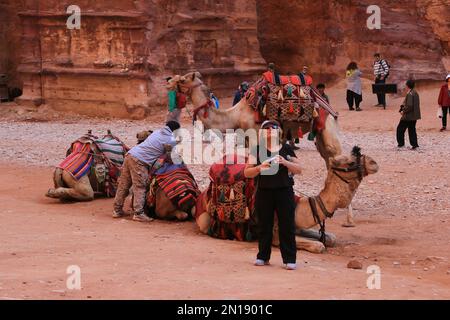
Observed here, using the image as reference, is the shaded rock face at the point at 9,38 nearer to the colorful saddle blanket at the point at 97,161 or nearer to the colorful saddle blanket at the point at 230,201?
the colorful saddle blanket at the point at 97,161

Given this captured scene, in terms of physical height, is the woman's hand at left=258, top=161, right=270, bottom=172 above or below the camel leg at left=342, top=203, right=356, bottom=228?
above

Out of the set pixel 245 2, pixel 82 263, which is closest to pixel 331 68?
pixel 245 2

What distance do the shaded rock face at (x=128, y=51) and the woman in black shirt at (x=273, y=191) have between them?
16785mm

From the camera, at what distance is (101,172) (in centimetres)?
1417

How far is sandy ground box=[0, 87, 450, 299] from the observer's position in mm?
8070

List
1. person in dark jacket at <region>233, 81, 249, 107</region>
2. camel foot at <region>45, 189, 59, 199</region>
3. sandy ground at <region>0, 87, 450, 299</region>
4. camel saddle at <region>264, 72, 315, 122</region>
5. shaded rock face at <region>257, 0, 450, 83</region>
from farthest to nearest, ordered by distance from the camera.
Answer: shaded rock face at <region>257, 0, 450, 83</region>, person in dark jacket at <region>233, 81, 249, 107</region>, camel foot at <region>45, 189, 59, 199</region>, camel saddle at <region>264, 72, 315, 122</region>, sandy ground at <region>0, 87, 450, 299</region>

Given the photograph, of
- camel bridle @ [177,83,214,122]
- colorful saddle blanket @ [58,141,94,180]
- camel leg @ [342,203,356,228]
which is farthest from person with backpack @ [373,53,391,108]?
camel leg @ [342,203,356,228]

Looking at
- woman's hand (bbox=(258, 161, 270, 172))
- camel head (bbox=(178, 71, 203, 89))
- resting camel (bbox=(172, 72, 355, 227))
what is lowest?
woman's hand (bbox=(258, 161, 270, 172))

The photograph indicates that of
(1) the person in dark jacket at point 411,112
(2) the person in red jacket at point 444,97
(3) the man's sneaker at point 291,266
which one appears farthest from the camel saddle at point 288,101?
(2) the person in red jacket at point 444,97

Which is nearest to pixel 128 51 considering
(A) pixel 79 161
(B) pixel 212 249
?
(A) pixel 79 161

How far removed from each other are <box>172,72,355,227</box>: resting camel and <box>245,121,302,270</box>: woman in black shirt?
11.6ft

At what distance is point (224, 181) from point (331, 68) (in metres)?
19.7

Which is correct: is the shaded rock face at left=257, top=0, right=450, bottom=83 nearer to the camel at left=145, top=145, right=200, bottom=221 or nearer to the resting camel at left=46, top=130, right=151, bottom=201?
the resting camel at left=46, top=130, right=151, bottom=201

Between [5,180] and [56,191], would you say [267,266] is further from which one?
[5,180]
